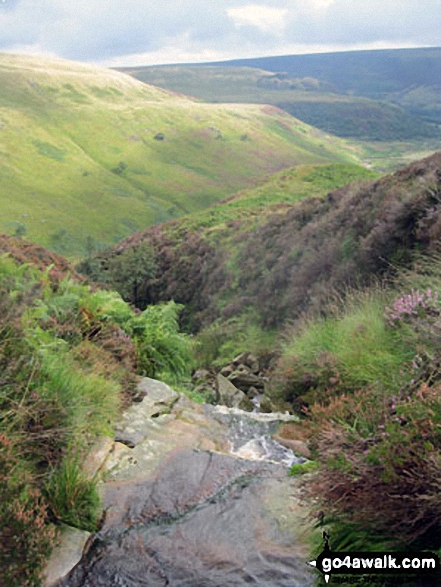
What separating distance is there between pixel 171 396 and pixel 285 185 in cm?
4253

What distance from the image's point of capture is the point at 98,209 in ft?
395

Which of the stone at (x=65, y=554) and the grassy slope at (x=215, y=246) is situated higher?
the stone at (x=65, y=554)

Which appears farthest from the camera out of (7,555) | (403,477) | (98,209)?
(98,209)

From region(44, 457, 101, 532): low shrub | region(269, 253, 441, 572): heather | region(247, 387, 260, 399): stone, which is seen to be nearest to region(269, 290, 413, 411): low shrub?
region(269, 253, 441, 572): heather

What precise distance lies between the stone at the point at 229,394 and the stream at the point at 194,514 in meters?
3.80

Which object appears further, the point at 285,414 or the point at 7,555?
the point at 285,414

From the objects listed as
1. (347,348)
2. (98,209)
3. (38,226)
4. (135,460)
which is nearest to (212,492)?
(135,460)

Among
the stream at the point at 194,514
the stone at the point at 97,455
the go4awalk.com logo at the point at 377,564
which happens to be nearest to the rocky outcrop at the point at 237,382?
the stream at the point at 194,514

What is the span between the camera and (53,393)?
5.11 metres

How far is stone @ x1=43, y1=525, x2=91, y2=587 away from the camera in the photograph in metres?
3.91

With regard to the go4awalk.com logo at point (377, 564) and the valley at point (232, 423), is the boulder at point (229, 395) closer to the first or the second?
the valley at point (232, 423)

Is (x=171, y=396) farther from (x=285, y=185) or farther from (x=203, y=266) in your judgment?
(x=285, y=185)

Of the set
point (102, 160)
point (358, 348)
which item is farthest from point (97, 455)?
point (102, 160)

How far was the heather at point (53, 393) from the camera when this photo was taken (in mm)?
3822
